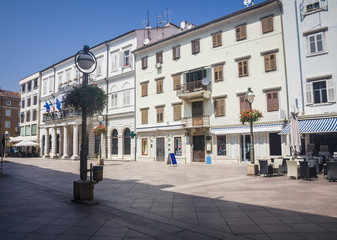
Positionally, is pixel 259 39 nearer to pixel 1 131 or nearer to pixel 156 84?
pixel 156 84

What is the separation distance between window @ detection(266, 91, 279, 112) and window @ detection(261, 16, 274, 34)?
5.04 meters

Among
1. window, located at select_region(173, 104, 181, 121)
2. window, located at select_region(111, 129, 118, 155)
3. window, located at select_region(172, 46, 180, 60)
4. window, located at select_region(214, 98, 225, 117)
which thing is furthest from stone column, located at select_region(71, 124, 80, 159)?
window, located at select_region(214, 98, 225, 117)

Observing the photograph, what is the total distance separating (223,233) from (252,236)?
49 cm

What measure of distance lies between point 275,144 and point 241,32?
9869 millimetres

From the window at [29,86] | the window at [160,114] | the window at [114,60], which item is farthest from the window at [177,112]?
the window at [29,86]

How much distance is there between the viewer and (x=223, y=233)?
456 centimetres

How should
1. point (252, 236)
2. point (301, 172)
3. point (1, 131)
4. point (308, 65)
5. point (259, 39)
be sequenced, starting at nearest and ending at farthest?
point (252, 236)
point (301, 172)
point (308, 65)
point (259, 39)
point (1, 131)

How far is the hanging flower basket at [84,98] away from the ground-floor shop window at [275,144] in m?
15.7

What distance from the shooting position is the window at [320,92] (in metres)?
17.8

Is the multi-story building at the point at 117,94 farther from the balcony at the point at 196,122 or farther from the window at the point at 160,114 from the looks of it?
the balcony at the point at 196,122

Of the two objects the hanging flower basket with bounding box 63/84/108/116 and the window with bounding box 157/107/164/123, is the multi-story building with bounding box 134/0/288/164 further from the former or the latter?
the hanging flower basket with bounding box 63/84/108/116

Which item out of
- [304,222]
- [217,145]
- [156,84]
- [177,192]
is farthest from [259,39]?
[304,222]

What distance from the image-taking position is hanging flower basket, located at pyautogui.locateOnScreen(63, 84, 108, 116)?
8.09 m

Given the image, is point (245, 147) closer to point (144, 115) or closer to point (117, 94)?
point (144, 115)
